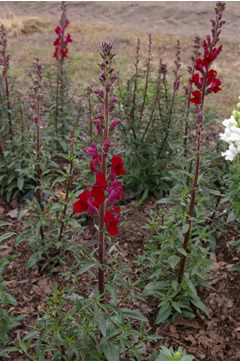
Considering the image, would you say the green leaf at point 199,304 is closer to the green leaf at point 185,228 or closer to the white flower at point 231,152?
the green leaf at point 185,228

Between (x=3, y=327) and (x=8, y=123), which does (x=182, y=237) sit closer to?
(x=3, y=327)

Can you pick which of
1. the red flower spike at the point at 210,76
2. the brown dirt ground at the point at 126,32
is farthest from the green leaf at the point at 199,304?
the brown dirt ground at the point at 126,32

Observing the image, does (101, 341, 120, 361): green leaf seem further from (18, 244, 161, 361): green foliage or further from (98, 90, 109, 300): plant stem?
(98, 90, 109, 300): plant stem

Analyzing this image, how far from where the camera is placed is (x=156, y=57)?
11.3 metres

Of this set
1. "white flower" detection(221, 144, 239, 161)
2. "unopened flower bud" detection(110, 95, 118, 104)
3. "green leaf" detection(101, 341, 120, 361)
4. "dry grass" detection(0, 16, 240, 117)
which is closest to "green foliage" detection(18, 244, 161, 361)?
"green leaf" detection(101, 341, 120, 361)

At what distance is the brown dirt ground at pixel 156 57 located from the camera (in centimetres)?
329

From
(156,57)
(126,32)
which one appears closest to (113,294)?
(156,57)

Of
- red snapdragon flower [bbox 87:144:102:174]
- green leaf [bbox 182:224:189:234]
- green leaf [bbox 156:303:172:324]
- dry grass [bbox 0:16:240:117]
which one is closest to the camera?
red snapdragon flower [bbox 87:144:102:174]

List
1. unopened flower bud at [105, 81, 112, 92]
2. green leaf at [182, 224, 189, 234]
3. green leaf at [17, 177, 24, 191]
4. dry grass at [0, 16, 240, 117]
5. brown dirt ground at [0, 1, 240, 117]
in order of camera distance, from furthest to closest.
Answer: brown dirt ground at [0, 1, 240, 117] → dry grass at [0, 16, 240, 117] → green leaf at [17, 177, 24, 191] → green leaf at [182, 224, 189, 234] → unopened flower bud at [105, 81, 112, 92]

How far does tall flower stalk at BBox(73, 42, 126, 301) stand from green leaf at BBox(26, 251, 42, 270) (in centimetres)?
143

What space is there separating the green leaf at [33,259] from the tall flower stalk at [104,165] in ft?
4.68

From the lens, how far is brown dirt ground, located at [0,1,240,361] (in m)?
3.29

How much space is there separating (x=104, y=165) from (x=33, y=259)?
183 cm

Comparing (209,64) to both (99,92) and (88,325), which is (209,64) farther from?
(88,325)
